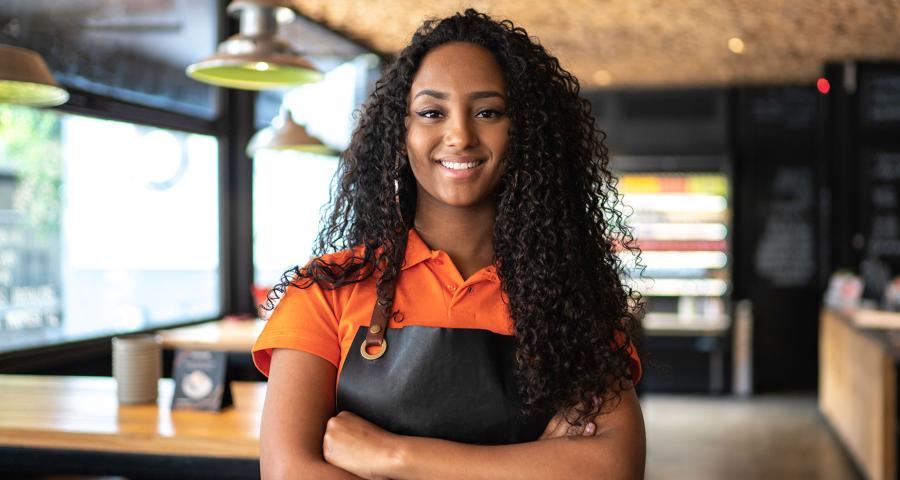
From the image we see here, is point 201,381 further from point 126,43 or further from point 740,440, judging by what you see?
point 740,440

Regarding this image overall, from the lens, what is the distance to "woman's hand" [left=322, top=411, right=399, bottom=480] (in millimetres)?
1459

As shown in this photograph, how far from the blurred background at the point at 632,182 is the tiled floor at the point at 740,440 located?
0.11 ft

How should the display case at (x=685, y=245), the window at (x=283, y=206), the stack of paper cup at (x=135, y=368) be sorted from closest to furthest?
the stack of paper cup at (x=135, y=368)
the window at (x=283, y=206)
the display case at (x=685, y=245)

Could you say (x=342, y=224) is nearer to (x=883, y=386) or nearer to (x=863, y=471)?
(x=883, y=386)

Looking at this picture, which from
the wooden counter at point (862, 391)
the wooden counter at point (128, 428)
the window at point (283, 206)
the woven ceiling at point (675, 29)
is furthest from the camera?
the window at point (283, 206)

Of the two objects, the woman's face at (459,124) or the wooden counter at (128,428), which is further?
the wooden counter at (128,428)

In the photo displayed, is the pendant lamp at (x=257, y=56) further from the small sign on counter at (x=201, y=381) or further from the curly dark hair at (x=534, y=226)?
the curly dark hair at (x=534, y=226)

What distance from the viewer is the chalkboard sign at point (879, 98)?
788 centimetres

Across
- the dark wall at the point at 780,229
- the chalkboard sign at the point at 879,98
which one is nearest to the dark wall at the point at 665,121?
the dark wall at the point at 780,229

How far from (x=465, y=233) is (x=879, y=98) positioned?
726 centimetres

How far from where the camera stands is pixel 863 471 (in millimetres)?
5602

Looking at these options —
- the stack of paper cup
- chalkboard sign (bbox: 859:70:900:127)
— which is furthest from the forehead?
chalkboard sign (bbox: 859:70:900:127)

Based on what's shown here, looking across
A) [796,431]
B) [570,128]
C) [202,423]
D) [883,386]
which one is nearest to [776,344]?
[796,431]

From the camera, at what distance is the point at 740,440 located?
22.1 feet
